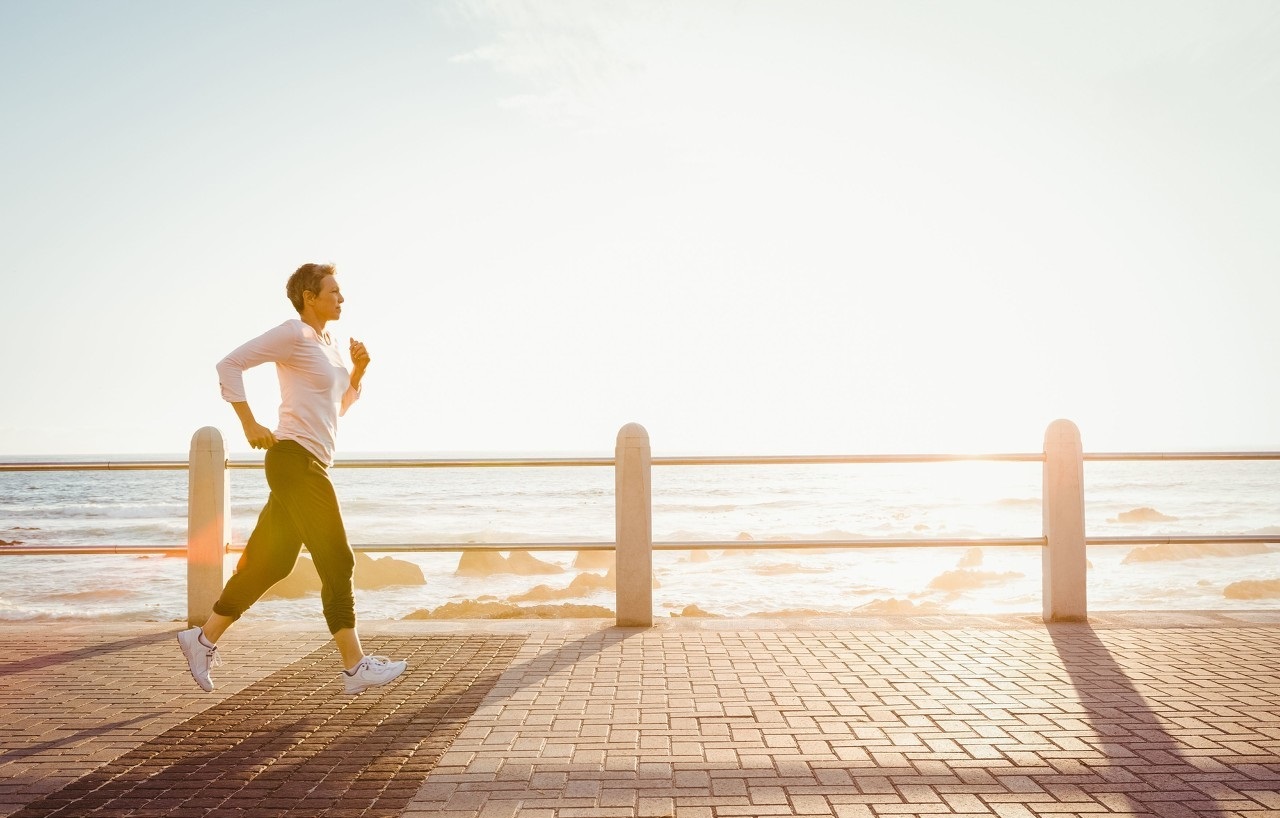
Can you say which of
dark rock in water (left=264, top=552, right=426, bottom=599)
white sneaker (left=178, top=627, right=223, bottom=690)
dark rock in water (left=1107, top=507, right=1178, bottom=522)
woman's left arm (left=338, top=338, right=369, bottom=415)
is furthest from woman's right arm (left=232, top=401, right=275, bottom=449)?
dark rock in water (left=1107, top=507, right=1178, bottom=522)

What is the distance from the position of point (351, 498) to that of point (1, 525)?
14.1 meters

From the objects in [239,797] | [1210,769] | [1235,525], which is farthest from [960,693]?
[1235,525]

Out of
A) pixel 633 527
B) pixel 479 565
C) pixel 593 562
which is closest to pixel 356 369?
pixel 633 527

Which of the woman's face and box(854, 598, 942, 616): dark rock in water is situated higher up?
the woman's face

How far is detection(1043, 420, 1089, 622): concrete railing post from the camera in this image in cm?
683

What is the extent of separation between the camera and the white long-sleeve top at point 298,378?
4547 mm

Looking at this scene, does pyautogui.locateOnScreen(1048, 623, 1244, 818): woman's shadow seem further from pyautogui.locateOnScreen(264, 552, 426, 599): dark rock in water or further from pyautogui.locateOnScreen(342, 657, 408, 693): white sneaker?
pyautogui.locateOnScreen(264, 552, 426, 599): dark rock in water

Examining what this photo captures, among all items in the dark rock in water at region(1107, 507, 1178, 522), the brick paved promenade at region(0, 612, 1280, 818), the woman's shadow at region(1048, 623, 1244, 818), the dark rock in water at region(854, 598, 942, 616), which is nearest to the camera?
the woman's shadow at region(1048, 623, 1244, 818)

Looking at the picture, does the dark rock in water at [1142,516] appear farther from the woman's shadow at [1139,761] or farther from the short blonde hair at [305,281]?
the short blonde hair at [305,281]

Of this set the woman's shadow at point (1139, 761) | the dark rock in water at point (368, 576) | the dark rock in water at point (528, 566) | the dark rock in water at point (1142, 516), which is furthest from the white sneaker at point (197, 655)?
the dark rock in water at point (1142, 516)

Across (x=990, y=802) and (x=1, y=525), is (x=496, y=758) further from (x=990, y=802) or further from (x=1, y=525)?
(x=1, y=525)

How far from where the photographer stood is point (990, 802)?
3.25 metres

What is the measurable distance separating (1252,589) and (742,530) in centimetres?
1934

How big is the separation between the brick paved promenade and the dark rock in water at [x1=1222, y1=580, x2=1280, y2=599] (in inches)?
608
